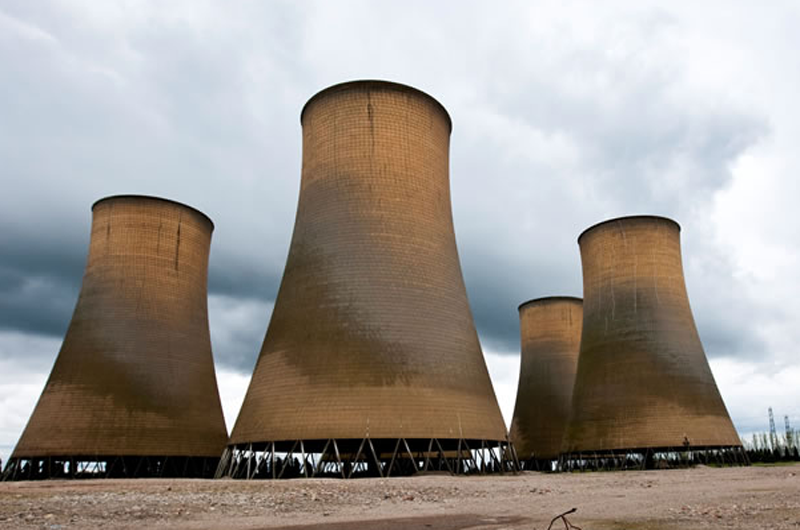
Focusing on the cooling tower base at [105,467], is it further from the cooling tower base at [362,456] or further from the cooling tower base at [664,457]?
the cooling tower base at [664,457]

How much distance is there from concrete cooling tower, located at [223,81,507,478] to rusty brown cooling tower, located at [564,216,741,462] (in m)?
7.66

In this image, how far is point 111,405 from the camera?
25734mm

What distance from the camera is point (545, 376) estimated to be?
36969 millimetres

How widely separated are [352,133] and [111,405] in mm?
12806

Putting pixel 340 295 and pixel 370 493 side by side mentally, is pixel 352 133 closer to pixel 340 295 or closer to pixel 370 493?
pixel 340 295

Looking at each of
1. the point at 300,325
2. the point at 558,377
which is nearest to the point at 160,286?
the point at 300,325

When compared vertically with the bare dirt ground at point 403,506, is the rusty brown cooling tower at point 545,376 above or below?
above

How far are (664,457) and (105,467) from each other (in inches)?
786

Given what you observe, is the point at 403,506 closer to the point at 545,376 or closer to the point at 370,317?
the point at 370,317

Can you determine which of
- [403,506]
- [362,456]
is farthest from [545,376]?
[403,506]

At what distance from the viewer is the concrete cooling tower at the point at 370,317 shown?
18.5 m

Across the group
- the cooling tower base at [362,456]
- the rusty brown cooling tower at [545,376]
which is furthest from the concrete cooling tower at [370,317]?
the rusty brown cooling tower at [545,376]

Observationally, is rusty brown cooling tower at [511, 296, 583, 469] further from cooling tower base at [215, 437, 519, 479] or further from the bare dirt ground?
the bare dirt ground

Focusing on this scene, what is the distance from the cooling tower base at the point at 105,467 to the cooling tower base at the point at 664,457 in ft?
45.1
